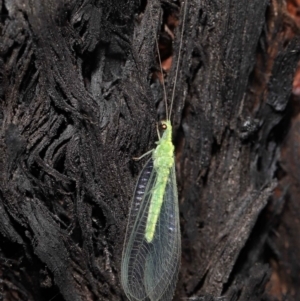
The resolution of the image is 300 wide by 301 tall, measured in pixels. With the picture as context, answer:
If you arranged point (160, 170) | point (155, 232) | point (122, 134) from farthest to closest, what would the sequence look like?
point (155, 232) → point (160, 170) → point (122, 134)

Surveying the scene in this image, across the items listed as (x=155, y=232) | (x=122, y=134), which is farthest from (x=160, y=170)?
(x=122, y=134)

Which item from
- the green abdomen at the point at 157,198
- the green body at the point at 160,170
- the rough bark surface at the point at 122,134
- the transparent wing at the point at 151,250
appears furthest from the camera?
the green abdomen at the point at 157,198

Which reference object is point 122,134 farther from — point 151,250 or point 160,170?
point 151,250

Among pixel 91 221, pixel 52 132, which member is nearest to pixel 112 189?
pixel 91 221

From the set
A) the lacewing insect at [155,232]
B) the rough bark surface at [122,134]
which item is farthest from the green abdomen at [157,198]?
the rough bark surface at [122,134]

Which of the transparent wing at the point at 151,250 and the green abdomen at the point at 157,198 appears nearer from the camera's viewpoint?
the transparent wing at the point at 151,250

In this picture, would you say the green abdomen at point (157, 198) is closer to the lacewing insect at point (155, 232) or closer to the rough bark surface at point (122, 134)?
the lacewing insect at point (155, 232)
